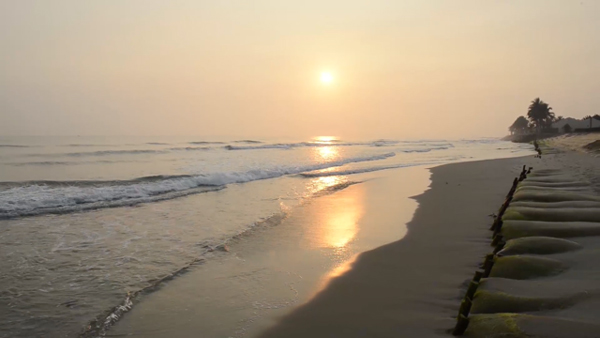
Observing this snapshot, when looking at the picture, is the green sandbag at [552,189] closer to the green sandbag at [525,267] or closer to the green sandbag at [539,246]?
the green sandbag at [539,246]

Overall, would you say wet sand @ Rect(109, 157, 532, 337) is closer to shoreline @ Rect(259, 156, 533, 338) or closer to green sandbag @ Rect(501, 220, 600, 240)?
shoreline @ Rect(259, 156, 533, 338)

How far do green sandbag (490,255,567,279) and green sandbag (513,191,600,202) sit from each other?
5.66m

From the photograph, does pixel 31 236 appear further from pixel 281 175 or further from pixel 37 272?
pixel 281 175

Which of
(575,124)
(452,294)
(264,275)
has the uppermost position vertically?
(575,124)

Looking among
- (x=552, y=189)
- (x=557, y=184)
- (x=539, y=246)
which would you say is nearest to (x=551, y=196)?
(x=552, y=189)

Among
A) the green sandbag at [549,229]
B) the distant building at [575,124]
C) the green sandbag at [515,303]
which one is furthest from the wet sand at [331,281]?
the distant building at [575,124]

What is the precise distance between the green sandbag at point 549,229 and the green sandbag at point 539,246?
71cm

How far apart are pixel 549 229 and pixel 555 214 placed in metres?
1.38

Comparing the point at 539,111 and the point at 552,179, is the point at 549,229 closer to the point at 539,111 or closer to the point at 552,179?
the point at 552,179

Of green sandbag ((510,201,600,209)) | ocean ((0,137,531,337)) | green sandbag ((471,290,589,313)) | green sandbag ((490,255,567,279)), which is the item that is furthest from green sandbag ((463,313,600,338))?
green sandbag ((510,201,600,209))

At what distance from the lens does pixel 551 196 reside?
11016 mm

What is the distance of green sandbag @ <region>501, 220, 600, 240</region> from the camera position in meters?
7.41

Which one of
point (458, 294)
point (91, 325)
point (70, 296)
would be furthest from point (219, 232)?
point (458, 294)

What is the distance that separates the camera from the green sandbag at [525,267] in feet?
18.5
